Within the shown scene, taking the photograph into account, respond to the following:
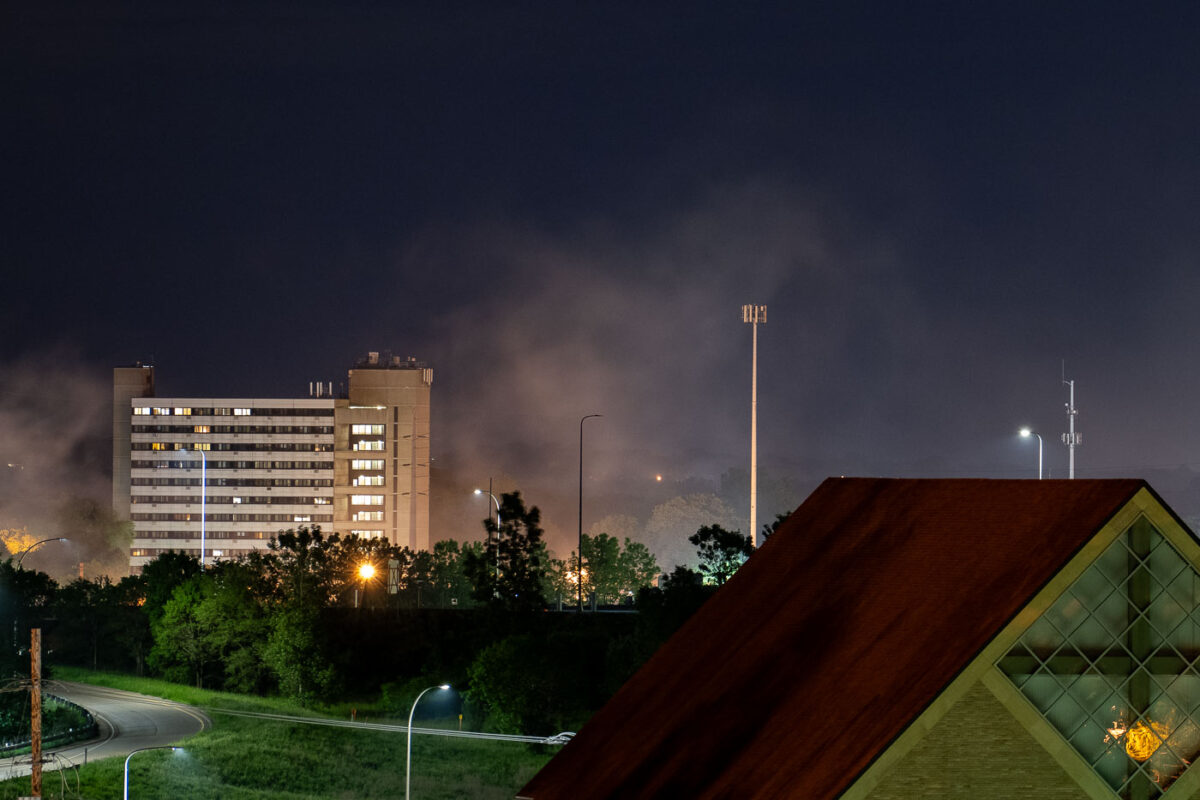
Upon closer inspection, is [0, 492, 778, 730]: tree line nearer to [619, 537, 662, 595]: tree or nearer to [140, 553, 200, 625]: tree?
[140, 553, 200, 625]: tree

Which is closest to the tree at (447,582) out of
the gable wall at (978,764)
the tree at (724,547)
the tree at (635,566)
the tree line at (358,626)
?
the tree line at (358,626)

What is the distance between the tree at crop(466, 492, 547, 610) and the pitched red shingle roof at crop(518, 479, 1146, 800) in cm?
6505

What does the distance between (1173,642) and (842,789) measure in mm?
7080

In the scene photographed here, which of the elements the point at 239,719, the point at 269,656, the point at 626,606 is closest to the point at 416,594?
the point at 626,606

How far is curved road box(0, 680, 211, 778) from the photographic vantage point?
7919 cm

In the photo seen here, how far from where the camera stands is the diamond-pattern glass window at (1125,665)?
25453mm

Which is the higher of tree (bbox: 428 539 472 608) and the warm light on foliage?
the warm light on foliage

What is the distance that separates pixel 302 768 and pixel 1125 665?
213 feet

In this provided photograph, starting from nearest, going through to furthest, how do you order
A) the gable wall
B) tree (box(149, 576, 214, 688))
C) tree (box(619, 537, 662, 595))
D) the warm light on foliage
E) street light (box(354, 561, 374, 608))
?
1. the gable wall
2. the warm light on foliage
3. tree (box(149, 576, 214, 688))
4. street light (box(354, 561, 374, 608))
5. tree (box(619, 537, 662, 595))

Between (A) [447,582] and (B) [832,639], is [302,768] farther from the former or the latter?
(A) [447,582]

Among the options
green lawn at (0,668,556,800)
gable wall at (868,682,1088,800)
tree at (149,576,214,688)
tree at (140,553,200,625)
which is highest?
gable wall at (868,682,1088,800)

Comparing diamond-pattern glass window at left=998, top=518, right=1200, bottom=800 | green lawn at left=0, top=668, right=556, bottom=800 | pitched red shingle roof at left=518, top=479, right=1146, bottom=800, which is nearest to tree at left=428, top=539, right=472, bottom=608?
green lawn at left=0, top=668, right=556, bottom=800

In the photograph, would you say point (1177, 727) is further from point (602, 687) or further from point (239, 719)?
point (239, 719)

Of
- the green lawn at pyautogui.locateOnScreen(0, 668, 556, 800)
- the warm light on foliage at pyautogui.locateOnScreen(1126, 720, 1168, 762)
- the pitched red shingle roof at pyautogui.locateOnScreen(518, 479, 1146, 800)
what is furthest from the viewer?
the green lawn at pyautogui.locateOnScreen(0, 668, 556, 800)
